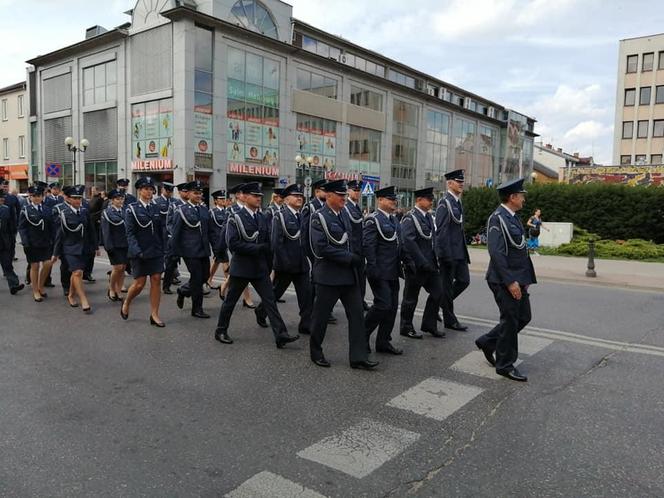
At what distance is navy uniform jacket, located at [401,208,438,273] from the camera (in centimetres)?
651

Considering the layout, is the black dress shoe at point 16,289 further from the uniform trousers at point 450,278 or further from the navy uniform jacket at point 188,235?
the uniform trousers at point 450,278

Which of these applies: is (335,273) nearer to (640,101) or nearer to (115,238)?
(115,238)

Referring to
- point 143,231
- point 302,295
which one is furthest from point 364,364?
point 143,231

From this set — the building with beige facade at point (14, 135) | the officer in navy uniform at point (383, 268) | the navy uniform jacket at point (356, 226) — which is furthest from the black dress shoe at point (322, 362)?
the building with beige facade at point (14, 135)

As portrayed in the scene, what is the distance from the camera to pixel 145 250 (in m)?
7.52

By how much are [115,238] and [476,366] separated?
6114mm

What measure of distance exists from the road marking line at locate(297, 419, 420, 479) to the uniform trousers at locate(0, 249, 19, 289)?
8.23m

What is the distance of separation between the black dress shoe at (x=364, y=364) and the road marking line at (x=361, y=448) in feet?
4.31

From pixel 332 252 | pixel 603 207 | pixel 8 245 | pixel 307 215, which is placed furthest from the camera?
pixel 603 207

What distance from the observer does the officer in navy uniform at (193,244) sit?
7941 mm

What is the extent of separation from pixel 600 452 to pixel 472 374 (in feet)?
5.77

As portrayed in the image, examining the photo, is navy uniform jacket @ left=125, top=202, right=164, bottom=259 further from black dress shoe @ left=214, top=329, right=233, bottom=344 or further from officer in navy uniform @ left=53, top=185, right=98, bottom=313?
black dress shoe @ left=214, top=329, right=233, bottom=344

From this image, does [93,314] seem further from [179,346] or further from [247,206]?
[247,206]

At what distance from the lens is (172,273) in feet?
33.6
